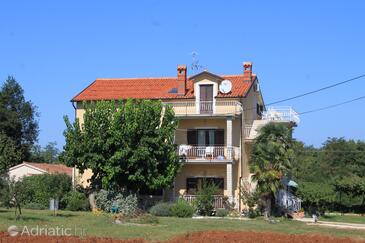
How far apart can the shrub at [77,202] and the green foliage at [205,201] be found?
7854mm

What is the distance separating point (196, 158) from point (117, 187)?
6.47 meters

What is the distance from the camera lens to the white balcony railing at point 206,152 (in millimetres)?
45612

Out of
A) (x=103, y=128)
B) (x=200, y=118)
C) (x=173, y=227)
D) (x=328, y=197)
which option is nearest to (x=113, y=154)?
(x=103, y=128)

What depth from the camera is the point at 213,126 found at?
4709 centimetres

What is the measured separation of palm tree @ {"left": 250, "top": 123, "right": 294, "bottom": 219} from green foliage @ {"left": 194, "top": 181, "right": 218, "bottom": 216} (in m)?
3.40

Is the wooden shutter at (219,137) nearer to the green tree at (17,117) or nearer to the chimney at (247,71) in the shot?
the chimney at (247,71)

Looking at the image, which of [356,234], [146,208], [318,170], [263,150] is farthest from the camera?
[318,170]

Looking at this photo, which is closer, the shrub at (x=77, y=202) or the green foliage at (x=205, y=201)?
the green foliage at (x=205, y=201)

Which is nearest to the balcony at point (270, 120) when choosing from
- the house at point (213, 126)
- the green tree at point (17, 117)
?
the house at point (213, 126)

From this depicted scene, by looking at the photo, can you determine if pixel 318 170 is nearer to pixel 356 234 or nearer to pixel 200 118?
pixel 200 118

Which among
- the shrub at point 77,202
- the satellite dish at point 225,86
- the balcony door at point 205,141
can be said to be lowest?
the shrub at point 77,202

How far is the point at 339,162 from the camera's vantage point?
87000mm

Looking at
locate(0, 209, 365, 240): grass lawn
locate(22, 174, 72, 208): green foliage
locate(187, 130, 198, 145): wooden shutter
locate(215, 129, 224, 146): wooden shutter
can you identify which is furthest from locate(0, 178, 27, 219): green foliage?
locate(215, 129, 224, 146): wooden shutter

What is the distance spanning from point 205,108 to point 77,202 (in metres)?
11.7
